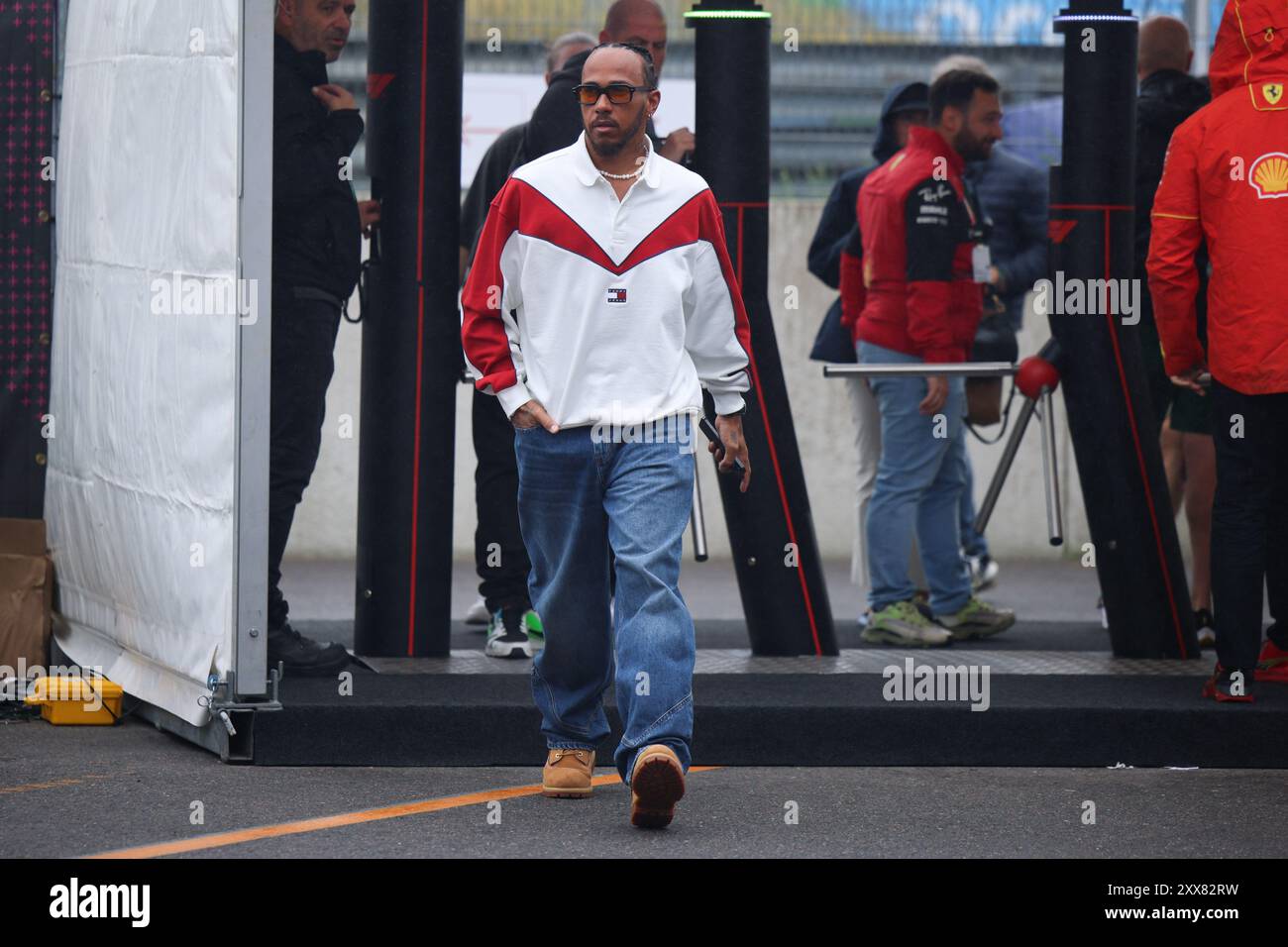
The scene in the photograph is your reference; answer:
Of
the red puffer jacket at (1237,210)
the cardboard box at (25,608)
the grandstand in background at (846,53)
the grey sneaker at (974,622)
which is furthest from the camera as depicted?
the grandstand in background at (846,53)

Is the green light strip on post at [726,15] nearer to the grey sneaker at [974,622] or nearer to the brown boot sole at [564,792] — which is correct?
the grey sneaker at [974,622]

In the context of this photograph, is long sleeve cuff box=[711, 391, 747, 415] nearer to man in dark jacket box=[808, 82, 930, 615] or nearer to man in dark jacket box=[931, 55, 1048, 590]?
man in dark jacket box=[808, 82, 930, 615]

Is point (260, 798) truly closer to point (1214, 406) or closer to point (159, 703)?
point (159, 703)

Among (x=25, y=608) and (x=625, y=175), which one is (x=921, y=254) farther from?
Result: (x=25, y=608)

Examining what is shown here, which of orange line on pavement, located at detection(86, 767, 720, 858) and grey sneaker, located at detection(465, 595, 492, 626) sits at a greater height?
orange line on pavement, located at detection(86, 767, 720, 858)

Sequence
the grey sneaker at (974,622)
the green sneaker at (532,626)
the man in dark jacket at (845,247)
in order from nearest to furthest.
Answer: the green sneaker at (532,626), the grey sneaker at (974,622), the man in dark jacket at (845,247)

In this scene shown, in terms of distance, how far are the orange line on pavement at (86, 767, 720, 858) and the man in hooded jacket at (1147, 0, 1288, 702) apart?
192 centimetres

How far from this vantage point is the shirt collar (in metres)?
5.25

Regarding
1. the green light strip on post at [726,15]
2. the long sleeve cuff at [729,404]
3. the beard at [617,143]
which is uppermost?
the green light strip on post at [726,15]

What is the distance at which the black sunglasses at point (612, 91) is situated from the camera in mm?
5145

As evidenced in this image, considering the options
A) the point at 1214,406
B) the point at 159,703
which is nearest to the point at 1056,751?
the point at 1214,406

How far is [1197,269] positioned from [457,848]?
3018 millimetres

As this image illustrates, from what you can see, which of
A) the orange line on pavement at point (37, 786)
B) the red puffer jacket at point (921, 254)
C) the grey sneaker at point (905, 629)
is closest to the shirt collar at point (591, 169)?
the orange line on pavement at point (37, 786)

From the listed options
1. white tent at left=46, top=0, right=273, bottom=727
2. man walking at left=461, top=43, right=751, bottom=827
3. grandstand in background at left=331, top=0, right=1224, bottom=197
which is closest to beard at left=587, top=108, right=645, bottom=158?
man walking at left=461, top=43, right=751, bottom=827
